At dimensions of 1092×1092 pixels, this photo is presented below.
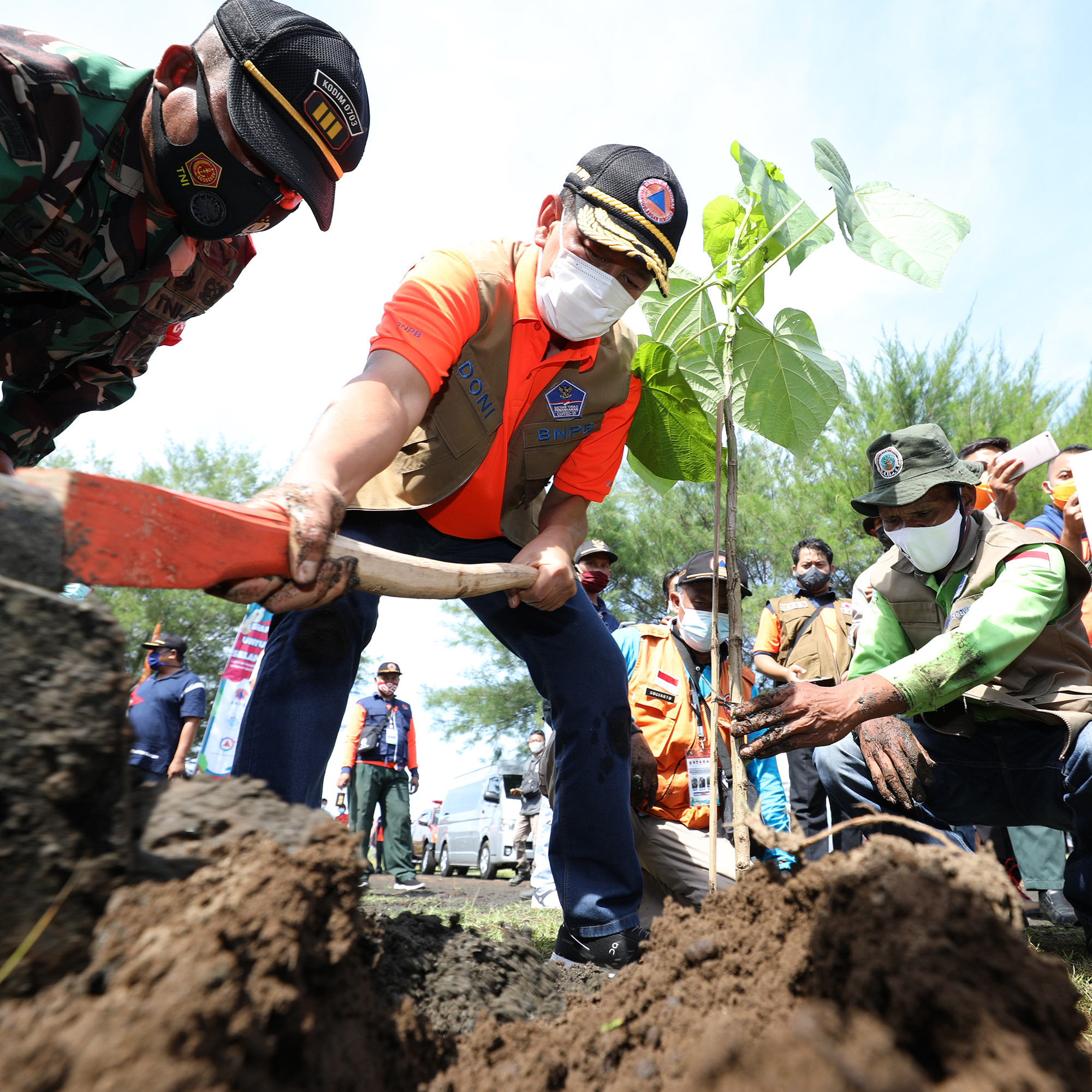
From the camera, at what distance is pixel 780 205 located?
9.07ft

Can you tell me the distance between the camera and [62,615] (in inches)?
36.1

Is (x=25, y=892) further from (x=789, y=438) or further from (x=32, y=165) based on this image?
(x=789, y=438)

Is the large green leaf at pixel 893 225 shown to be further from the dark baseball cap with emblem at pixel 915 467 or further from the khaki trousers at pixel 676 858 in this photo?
the khaki trousers at pixel 676 858

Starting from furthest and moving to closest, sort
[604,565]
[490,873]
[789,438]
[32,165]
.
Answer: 1. [490,873]
2. [604,565]
3. [789,438]
4. [32,165]

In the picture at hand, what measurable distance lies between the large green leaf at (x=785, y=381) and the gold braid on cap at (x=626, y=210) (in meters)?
0.53

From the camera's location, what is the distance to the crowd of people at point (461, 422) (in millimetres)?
1990

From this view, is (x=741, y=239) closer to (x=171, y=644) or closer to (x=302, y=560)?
(x=302, y=560)

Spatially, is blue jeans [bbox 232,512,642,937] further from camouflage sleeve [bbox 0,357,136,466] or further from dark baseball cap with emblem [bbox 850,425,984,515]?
dark baseball cap with emblem [bbox 850,425,984,515]

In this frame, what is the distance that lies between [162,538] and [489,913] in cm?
584

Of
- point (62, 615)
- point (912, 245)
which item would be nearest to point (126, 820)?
point (62, 615)

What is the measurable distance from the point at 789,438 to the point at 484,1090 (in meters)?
2.32

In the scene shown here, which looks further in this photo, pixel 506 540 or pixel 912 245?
pixel 506 540

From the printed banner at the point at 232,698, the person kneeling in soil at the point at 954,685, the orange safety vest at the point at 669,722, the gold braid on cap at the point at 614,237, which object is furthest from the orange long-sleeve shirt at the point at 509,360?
the printed banner at the point at 232,698

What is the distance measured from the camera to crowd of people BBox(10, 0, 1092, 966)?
1990mm
